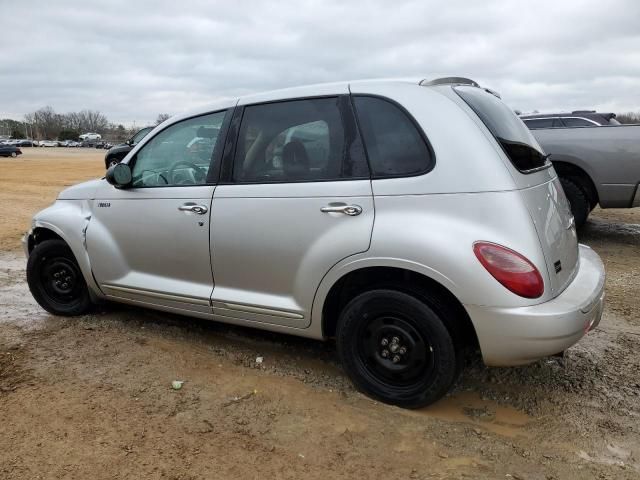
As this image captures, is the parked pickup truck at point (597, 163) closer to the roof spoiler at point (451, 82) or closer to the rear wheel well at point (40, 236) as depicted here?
the roof spoiler at point (451, 82)

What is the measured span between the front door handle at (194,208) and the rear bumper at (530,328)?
6.08 feet

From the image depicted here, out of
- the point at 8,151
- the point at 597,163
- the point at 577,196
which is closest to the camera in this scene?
the point at 597,163

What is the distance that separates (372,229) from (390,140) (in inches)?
20.9

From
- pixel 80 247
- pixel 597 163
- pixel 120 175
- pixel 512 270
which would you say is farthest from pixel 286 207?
pixel 597 163

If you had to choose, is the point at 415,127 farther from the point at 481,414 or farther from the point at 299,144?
the point at 481,414

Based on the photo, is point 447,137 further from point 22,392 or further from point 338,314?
point 22,392

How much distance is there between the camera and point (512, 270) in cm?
275

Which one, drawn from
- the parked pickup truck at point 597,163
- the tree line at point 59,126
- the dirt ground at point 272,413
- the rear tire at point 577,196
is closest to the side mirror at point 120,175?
the dirt ground at point 272,413

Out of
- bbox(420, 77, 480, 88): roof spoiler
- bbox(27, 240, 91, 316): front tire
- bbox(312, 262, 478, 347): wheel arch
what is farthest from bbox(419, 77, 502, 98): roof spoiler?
bbox(27, 240, 91, 316): front tire

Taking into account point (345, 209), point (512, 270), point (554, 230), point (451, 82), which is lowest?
point (512, 270)

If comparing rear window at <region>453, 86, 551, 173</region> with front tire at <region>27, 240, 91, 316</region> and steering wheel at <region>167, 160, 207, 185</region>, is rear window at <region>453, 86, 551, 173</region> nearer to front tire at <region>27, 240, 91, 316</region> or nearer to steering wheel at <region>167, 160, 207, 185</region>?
steering wheel at <region>167, 160, 207, 185</region>

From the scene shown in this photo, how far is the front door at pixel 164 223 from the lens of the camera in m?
3.81

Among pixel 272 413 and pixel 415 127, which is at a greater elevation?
pixel 415 127

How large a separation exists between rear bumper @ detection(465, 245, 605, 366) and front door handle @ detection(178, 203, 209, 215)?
1.85m
